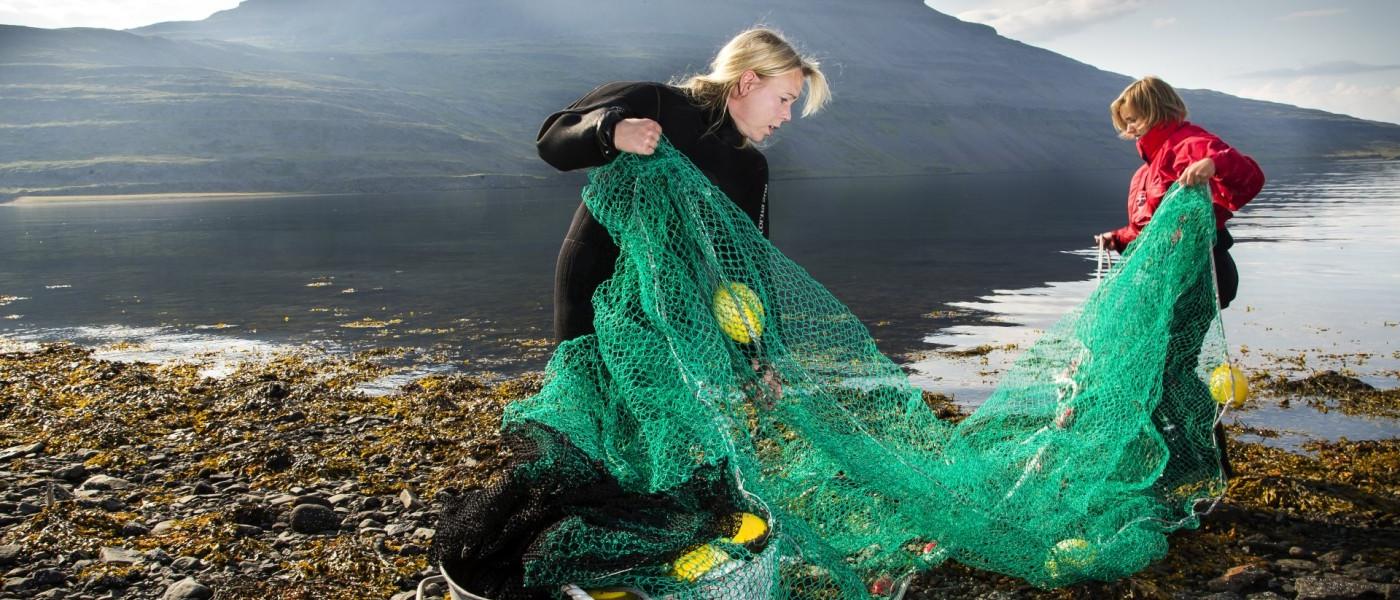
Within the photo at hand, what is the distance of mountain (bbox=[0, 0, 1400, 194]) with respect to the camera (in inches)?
2844

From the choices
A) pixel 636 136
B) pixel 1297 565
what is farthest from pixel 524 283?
pixel 1297 565

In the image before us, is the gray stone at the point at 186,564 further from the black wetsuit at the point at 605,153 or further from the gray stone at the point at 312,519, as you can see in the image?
the black wetsuit at the point at 605,153

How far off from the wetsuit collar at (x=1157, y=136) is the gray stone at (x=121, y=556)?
5.38 meters

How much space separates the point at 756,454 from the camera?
3.70m

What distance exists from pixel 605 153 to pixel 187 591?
2.62 meters

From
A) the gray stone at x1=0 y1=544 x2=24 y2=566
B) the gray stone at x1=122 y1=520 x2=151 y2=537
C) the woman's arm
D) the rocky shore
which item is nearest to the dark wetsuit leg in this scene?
the woman's arm

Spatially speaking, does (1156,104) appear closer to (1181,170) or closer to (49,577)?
(1181,170)

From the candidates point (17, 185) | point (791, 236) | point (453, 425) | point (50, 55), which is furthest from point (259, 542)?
point (50, 55)

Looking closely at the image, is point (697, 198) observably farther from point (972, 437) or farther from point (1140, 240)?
point (1140, 240)

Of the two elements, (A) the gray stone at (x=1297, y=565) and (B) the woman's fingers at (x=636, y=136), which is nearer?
(B) the woman's fingers at (x=636, y=136)

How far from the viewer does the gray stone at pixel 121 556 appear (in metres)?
4.46

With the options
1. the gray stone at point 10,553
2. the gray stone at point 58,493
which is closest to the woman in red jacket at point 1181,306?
the gray stone at point 10,553

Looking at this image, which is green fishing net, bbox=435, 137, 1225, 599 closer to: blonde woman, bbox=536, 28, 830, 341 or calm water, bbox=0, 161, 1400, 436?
blonde woman, bbox=536, 28, 830, 341

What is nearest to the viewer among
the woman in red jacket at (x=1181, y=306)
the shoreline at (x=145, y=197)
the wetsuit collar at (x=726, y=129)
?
the wetsuit collar at (x=726, y=129)
